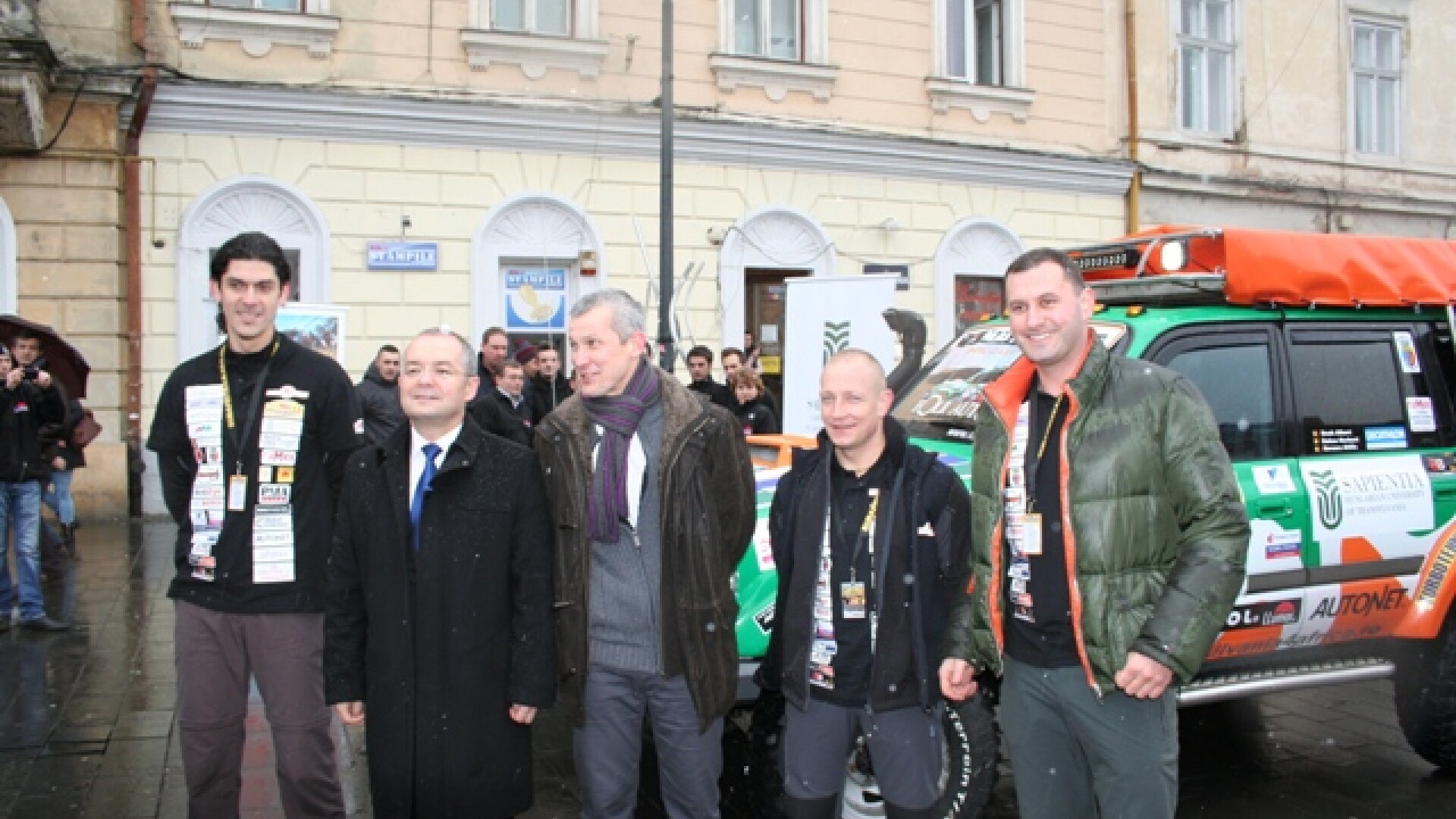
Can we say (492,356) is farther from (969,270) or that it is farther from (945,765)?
(969,270)

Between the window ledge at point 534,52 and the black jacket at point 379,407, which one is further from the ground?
the window ledge at point 534,52

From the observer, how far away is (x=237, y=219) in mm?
12758

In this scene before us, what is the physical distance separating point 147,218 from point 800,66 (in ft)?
25.4

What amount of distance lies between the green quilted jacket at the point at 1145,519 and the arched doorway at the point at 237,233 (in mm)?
11190

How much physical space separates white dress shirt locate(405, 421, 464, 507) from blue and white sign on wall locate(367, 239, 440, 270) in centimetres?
1025

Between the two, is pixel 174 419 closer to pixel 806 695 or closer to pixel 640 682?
pixel 640 682

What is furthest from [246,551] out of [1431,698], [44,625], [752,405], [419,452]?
[752,405]

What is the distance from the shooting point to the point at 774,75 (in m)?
15.0

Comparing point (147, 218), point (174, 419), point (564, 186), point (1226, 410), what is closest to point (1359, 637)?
point (1226, 410)

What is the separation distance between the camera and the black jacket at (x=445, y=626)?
3213 mm

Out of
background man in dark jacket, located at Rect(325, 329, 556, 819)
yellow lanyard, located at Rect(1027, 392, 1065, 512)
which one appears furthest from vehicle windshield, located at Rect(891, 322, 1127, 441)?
background man in dark jacket, located at Rect(325, 329, 556, 819)

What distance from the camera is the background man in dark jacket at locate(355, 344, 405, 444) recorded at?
755 centimetres

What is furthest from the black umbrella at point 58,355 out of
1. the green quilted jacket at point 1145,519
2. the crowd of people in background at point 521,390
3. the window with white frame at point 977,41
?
the window with white frame at point 977,41

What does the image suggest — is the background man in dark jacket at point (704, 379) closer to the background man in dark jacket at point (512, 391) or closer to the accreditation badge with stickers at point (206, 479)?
the background man in dark jacket at point (512, 391)
